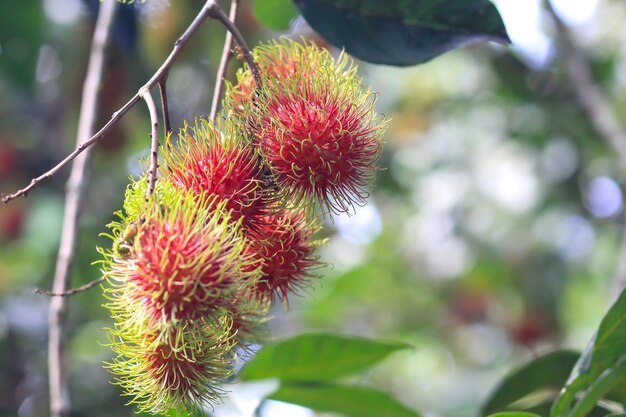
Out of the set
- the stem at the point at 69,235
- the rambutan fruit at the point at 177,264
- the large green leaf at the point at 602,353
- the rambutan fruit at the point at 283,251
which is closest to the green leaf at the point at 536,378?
the large green leaf at the point at 602,353

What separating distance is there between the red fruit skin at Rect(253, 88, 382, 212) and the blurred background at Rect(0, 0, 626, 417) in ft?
4.22

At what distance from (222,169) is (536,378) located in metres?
0.91

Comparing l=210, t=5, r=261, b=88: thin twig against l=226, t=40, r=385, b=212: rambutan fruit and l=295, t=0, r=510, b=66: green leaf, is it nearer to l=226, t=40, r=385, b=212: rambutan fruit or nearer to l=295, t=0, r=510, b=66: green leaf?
l=226, t=40, r=385, b=212: rambutan fruit

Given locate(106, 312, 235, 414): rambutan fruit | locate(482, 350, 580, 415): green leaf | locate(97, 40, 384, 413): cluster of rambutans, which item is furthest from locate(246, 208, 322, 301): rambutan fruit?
locate(482, 350, 580, 415): green leaf

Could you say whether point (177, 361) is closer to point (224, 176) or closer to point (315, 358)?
point (224, 176)

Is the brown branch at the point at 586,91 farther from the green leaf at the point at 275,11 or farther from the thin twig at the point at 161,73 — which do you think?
the thin twig at the point at 161,73

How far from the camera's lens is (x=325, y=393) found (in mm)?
1658

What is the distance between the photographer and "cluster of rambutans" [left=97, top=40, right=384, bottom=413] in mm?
1106

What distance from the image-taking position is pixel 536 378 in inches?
65.0

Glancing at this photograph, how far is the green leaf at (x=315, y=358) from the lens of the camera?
5.31 feet

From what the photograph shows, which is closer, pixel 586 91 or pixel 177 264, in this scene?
pixel 177 264

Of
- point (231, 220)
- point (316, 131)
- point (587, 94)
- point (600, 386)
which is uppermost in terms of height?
point (587, 94)

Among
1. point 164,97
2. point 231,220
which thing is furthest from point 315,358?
point 164,97

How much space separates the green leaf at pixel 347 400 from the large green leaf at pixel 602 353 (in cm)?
45
